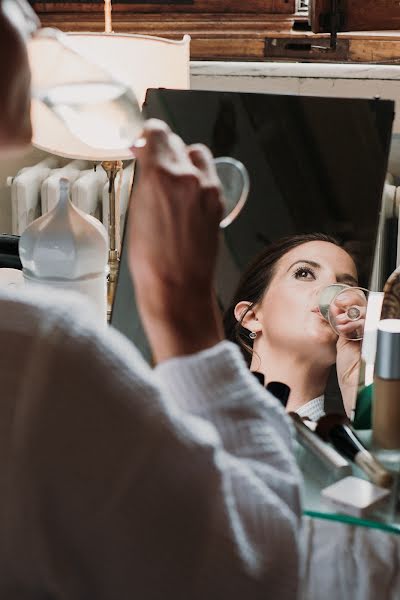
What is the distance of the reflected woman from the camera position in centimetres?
110

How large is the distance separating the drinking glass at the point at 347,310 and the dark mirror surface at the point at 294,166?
19 millimetres

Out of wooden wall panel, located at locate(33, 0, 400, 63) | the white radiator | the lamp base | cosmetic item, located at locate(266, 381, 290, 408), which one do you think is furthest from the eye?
wooden wall panel, located at locate(33, 0, 400, 63)

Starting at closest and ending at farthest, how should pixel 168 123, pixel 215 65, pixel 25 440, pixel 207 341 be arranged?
1. pixel 25 440
2. pixel 207 341
3. pixel 168 123
4. pixel 215 65

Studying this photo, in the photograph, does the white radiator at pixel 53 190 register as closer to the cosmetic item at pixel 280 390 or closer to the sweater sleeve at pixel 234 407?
the cosmetic item at pixel 280 390

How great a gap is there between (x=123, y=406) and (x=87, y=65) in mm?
429

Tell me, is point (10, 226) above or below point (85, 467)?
below

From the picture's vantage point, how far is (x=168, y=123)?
1.22 metres

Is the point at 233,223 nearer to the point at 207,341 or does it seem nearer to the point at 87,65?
the point at 87,65

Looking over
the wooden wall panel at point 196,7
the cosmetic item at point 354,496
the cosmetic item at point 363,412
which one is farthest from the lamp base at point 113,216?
the wooden wall panel at point 196,7

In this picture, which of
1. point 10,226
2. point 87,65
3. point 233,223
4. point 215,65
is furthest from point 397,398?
point 10,226

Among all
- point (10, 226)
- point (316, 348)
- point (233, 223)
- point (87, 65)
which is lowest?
point (10, 226)

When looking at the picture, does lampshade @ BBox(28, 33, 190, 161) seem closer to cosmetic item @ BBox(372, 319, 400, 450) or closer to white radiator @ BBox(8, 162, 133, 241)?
cosmetic item @ BBox(372, 319, 400, 450)

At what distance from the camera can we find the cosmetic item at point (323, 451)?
3.06ft

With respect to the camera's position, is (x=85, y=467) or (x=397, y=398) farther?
(x=397, y=398)
